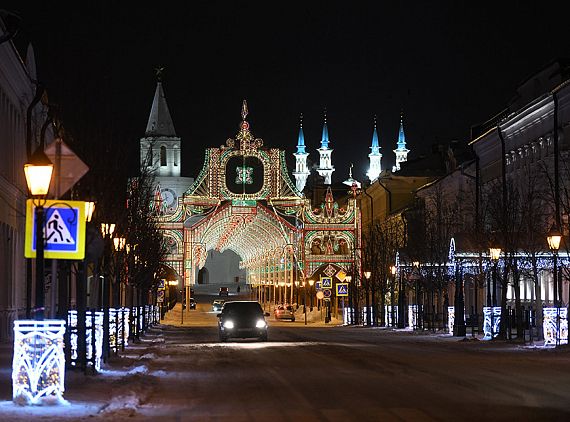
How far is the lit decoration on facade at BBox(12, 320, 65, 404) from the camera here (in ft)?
61.0

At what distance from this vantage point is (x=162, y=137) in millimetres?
174750

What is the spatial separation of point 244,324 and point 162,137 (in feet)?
412

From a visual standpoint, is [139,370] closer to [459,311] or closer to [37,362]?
[37,362]

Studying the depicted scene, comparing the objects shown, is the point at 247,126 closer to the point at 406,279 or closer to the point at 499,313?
→ the point at 406,279

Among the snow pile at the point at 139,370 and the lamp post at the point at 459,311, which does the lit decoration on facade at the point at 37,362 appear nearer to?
the snow pile at the point at 139,370

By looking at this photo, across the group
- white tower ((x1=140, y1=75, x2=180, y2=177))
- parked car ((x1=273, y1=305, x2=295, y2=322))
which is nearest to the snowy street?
parked car ((x1=273, y1=305, x2=295, y2=322))

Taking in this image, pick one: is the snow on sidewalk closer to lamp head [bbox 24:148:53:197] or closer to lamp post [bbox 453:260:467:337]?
lamp head [bbox 24:148:53:197]

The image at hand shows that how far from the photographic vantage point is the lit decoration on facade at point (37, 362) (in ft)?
61.0

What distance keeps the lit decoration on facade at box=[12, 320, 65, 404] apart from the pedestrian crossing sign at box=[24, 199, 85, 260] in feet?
4.83

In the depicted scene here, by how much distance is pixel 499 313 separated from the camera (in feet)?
168

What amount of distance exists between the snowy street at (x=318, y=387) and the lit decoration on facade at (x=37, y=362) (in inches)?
14.2

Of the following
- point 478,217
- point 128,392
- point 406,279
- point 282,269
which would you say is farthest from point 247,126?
point 128,392

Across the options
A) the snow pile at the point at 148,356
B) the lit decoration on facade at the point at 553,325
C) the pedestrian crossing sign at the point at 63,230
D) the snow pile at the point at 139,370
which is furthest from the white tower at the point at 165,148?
the pedestrian crossing sign at the point at 63,230

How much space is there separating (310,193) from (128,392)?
172020 mm
